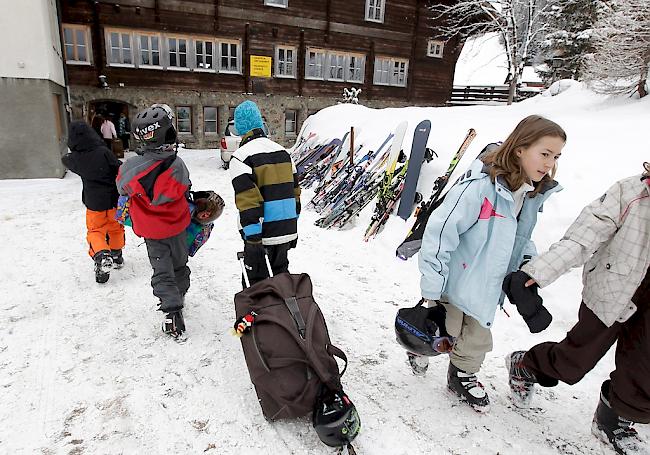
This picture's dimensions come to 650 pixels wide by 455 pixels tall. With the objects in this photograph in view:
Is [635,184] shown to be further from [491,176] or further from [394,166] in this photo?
[394,166]

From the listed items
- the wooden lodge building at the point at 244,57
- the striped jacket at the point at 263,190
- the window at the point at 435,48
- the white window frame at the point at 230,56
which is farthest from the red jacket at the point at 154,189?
the window at the point at 435,48

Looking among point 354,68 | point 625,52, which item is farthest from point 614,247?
point 354,68

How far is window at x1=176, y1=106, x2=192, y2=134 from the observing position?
697 inches

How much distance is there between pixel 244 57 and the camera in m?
18.0

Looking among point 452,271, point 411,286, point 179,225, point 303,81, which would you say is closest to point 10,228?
point 179,225

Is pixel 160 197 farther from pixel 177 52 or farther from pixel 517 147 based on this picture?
pixel 177 52

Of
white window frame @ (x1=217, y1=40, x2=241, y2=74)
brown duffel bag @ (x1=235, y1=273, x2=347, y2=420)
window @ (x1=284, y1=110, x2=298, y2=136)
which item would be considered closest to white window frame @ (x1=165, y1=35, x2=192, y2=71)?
white window frame @ (x1=217, y1=40, x2=241, y2=74)

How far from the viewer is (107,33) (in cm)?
1577

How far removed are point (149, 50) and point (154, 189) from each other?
53.4 ft

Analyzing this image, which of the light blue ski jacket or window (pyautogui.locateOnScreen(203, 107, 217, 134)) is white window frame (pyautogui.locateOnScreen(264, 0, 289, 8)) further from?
the light blue ski jacket

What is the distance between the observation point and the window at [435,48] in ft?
71.7

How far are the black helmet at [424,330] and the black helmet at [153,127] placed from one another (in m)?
2.46

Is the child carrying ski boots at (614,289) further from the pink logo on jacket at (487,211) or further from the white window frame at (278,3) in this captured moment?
the white window frame at (278,3)

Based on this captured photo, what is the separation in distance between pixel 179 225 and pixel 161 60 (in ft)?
52.9
